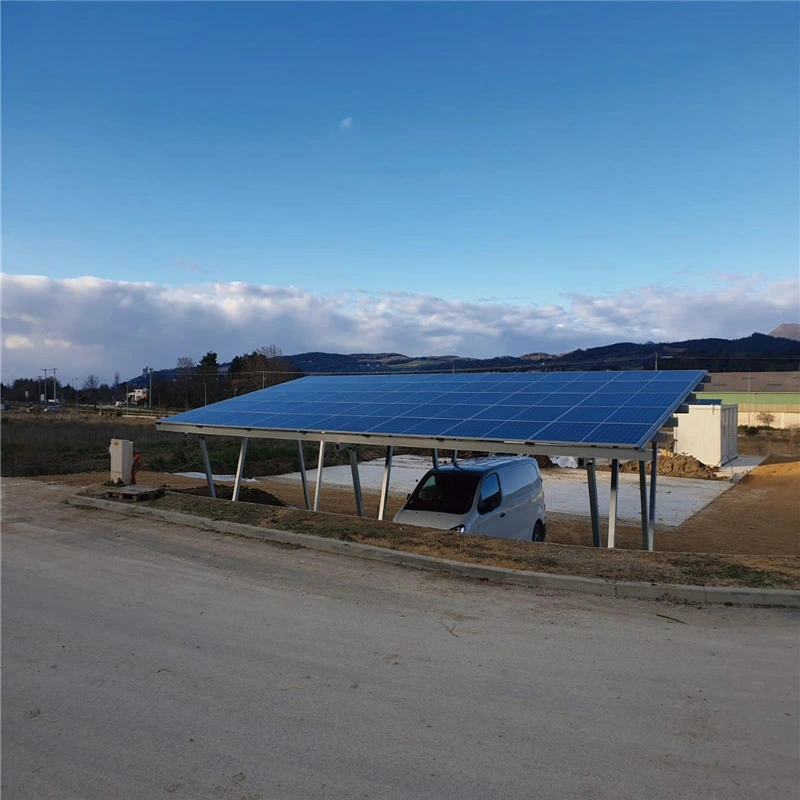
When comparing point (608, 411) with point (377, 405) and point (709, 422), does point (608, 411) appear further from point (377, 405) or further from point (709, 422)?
point (709, 422)

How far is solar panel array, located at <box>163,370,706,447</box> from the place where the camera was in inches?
467

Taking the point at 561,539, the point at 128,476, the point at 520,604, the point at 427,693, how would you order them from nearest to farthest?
the point at 427,693, the point at 520,604, the point at 561,539, the point at 128,476

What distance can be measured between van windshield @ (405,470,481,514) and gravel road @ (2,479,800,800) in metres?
3.50

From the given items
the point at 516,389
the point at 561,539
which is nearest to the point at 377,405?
the point at 516,389

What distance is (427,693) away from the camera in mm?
5367

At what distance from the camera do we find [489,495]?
12750 mm

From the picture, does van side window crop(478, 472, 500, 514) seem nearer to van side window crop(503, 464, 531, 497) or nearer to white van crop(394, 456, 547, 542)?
white van crop(394, 456, 547, 542)

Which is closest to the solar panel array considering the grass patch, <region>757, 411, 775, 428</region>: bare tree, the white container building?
the grass patch

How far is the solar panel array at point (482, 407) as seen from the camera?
11.9m

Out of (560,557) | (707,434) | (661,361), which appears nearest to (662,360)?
(661,361)

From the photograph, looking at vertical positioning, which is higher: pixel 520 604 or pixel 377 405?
pixel 377 405

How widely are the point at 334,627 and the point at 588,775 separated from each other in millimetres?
3545

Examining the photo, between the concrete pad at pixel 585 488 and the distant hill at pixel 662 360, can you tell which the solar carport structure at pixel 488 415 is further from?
the distant hill at pixel 662 360

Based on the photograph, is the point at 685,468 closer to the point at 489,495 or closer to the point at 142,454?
the point at 489,495
